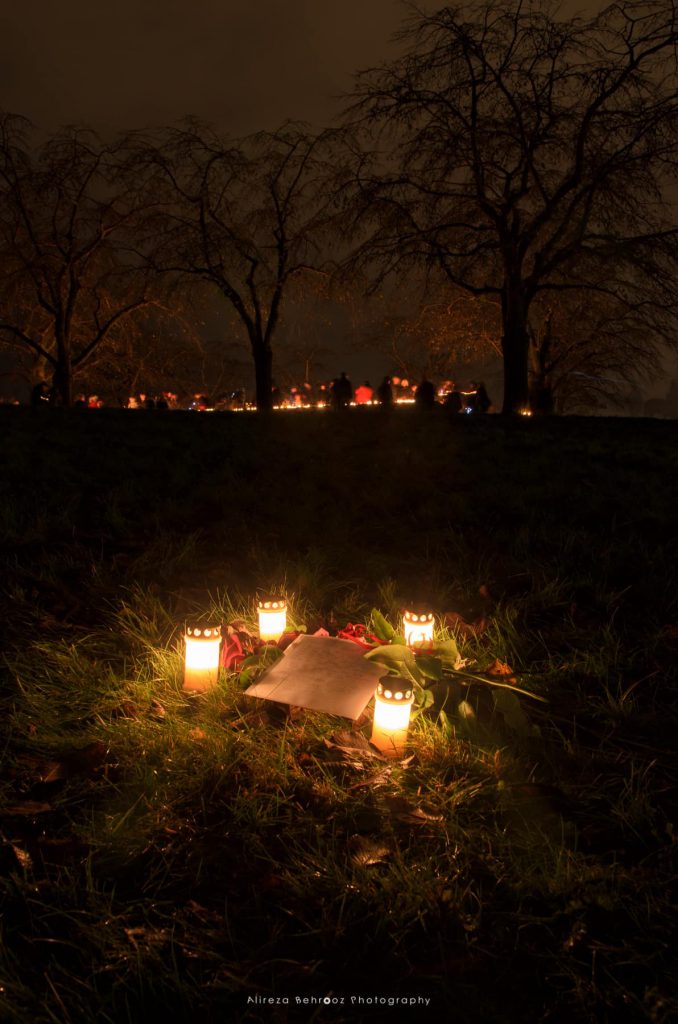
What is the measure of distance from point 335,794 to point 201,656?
0.86 m

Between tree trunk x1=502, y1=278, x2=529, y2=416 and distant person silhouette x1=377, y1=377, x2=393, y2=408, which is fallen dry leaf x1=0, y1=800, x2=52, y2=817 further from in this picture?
distant person silhouette x1=377, y1=377, x2=393, y2=408

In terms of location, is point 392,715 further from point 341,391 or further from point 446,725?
point 341,391

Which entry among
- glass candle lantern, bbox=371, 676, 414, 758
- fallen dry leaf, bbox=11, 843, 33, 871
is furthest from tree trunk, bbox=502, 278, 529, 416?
fallen dry leaf, bbox=11, 843, 33, 871

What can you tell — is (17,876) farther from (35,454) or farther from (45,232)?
(45,232)

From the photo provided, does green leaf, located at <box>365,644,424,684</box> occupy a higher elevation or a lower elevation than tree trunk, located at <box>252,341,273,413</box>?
lower

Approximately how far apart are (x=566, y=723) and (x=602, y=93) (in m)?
15.3

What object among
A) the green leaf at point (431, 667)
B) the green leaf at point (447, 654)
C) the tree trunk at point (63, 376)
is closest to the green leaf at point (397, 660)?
the green leaf at point (431, 667)

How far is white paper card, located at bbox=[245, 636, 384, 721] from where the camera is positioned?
7.59 ft

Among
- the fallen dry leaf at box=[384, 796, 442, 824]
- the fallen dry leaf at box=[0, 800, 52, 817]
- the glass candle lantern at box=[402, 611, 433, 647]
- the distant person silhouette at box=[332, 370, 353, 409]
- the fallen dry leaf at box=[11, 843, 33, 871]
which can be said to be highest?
the distant person silhouette at box=[332, 370, 353, 409]

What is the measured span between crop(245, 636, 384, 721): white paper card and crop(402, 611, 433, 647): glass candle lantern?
270 millimetres

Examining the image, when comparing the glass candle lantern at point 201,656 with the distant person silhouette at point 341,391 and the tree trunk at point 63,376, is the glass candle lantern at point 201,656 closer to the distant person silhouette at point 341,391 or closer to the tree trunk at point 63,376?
the distant person silhouette at point 341,391

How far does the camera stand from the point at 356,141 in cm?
1506

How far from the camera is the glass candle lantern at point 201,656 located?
248cm

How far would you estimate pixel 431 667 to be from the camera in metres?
2.39
